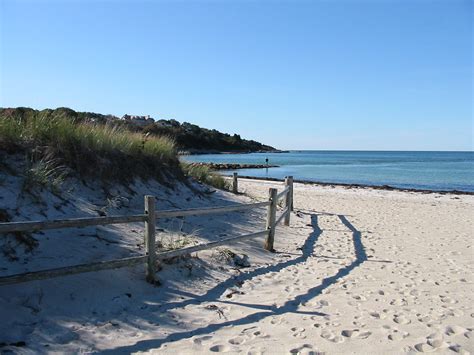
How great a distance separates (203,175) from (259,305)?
9225mm

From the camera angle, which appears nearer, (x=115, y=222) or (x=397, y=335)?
(x=397, y=335)

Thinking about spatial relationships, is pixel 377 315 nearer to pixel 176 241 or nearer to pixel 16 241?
pixel 176 241

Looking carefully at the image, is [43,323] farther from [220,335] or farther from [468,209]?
[468,209]

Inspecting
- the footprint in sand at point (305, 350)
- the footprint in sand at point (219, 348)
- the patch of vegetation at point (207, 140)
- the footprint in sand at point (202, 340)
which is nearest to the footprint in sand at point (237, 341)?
the footprint in sand at point (219, 348)

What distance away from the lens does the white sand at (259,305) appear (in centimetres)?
423

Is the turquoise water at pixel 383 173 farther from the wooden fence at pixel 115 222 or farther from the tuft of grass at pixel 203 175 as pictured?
the wooden fence at pixel 115 222

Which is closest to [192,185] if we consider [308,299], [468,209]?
[308,299]

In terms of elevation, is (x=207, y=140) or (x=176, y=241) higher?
(x=207, y=140)

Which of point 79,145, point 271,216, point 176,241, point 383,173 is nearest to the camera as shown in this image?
point 176,241

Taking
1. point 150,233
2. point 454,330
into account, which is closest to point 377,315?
point 454,330

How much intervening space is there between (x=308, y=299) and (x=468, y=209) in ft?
47.2

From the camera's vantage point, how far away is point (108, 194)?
8516 mm

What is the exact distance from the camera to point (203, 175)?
14281mm

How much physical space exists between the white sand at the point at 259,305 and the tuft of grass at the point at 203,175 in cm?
473
